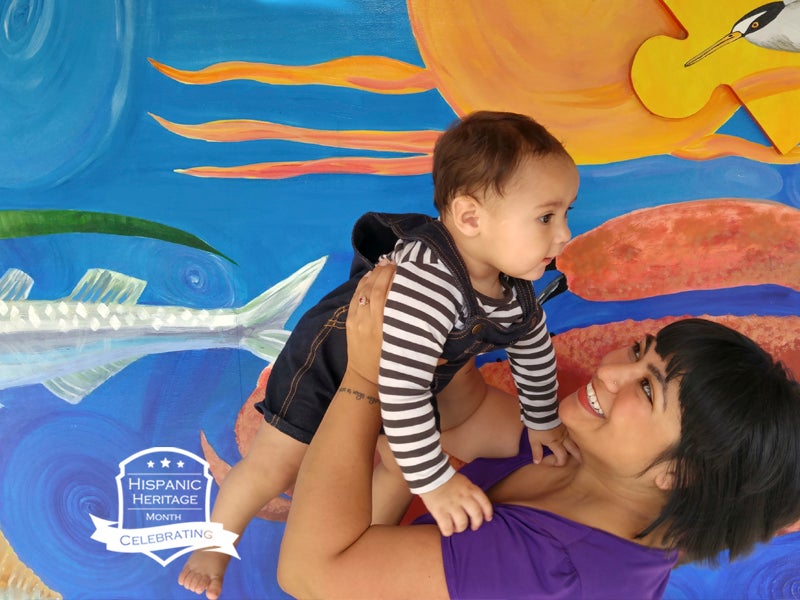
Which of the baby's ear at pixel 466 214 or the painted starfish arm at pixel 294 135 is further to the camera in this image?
the painted starfish arm at pixel 294 135

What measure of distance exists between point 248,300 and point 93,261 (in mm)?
439

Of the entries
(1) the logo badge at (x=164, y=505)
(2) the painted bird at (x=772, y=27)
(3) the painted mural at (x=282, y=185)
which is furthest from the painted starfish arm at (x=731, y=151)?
(1) the logo badge at (x=164, y=505)

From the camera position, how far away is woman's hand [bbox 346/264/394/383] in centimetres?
131

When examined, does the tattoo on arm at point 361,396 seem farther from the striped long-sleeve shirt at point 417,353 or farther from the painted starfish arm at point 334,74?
the painted starfish arm at point 334,74

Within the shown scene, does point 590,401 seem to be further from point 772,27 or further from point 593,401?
point 772,27

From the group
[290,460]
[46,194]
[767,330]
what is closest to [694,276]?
[767,330]

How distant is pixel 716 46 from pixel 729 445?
103cm

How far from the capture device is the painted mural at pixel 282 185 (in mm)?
1720

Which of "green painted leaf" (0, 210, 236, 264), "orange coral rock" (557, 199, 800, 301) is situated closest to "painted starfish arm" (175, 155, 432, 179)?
"green painted leaf" (0, 210, 236, 264)

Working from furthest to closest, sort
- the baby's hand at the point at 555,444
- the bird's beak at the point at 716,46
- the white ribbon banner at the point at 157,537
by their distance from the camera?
the white ribbon banner at the point at 157,537, the bird's beak at the point at 716,46, the baby's hand at the point at 555,444

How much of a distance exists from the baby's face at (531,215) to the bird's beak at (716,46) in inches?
25.6

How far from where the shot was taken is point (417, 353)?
1.27 meters

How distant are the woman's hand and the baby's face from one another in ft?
0.72

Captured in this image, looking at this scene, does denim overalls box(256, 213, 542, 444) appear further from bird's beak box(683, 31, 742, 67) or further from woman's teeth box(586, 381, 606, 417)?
bird's beak box(683, 31, 742, 67)
